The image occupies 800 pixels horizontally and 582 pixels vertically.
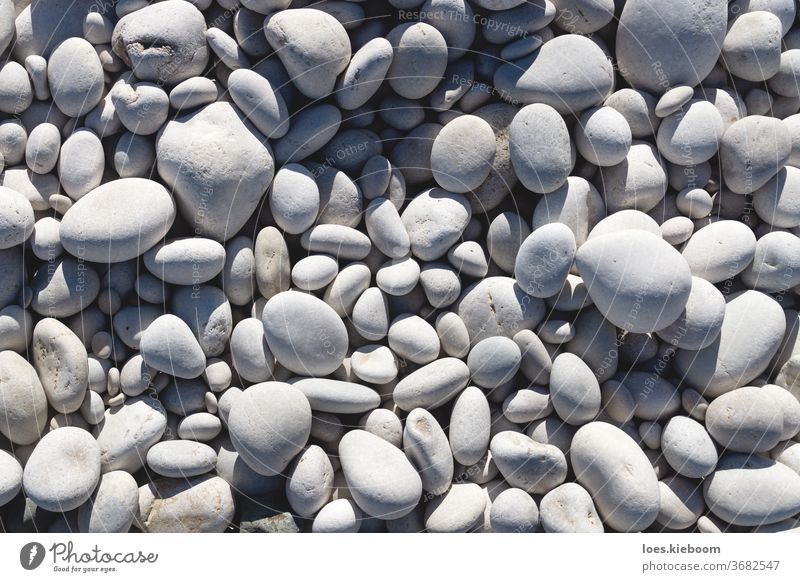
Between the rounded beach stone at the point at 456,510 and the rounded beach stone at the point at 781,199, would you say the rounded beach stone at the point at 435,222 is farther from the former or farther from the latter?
the rounded beach stone at the point at 781,199

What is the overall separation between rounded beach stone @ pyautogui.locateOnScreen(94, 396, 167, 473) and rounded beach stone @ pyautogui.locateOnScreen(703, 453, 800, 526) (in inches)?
76.9

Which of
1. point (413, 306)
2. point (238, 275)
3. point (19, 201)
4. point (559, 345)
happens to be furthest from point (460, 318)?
point (19, 201)

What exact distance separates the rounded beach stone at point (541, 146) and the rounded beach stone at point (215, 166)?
92 cm

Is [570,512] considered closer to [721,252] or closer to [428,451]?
[428,451]

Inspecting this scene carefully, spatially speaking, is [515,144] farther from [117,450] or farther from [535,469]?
[117,450]

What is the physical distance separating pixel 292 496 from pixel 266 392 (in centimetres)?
37

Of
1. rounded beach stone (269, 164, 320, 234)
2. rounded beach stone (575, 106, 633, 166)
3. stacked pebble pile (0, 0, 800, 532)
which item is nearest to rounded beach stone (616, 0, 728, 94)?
stacked pebble pile (0, 0, 800, 532)

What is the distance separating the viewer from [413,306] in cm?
279

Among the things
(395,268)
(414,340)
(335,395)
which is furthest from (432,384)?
(395,268)

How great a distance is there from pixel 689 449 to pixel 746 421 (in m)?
0.23

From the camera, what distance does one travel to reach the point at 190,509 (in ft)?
8.36

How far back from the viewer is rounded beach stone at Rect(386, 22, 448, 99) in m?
2.73

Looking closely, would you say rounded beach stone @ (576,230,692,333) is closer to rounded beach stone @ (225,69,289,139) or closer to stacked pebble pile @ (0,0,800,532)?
stacked pebble pile @ (0,0,800,532)

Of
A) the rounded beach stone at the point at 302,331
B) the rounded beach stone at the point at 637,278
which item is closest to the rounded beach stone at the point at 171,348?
the rounded beach stone at the point at 302,331
